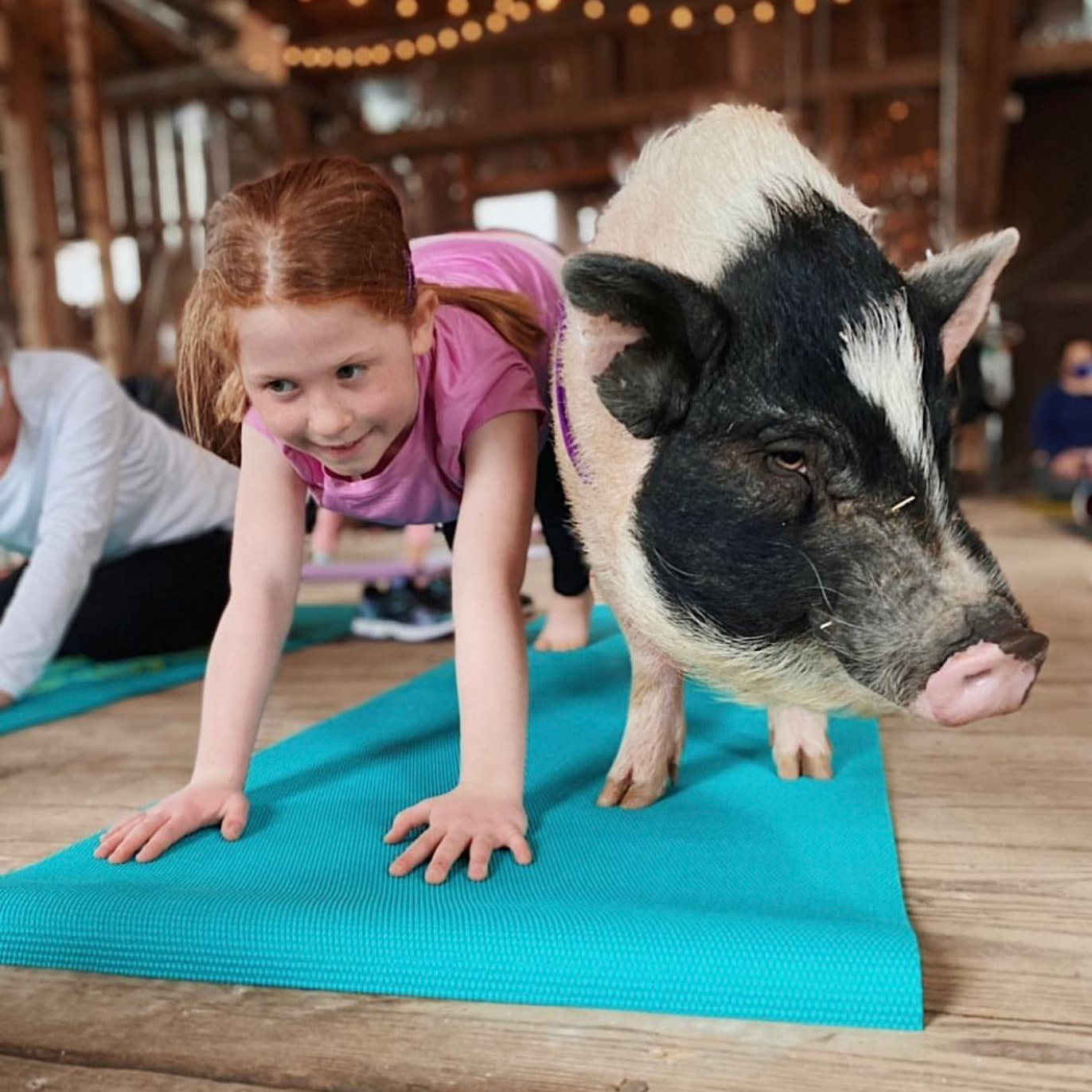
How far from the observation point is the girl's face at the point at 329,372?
0.96 metres

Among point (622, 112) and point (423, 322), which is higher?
point (622, 112)

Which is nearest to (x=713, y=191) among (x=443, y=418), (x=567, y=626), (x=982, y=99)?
(x=443, y=418)

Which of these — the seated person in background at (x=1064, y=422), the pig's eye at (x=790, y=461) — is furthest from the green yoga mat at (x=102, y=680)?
the seated person in background at (x=1064, y=422)

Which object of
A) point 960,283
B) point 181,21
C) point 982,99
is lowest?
point 960,283

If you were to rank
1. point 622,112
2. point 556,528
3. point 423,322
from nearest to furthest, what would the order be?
point 423,322 → point 556,528 → point 622,112

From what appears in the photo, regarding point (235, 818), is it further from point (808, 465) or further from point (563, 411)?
point (808, 465)

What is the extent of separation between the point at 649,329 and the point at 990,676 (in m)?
0.36

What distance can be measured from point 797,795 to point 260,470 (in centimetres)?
65

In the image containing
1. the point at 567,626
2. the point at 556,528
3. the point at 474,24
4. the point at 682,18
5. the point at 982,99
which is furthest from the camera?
the point at 474,24

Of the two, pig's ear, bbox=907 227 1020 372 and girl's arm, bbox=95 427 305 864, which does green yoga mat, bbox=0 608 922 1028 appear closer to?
girl's arm, bbox=95 427 305 864

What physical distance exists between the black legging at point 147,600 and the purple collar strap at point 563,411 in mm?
1291

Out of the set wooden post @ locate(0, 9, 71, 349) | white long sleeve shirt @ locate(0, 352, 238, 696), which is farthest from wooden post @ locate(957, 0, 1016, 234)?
wooden post @ locate(0, 9, 71, 349)

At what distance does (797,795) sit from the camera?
45.4 inches

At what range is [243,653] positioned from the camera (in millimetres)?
1143
